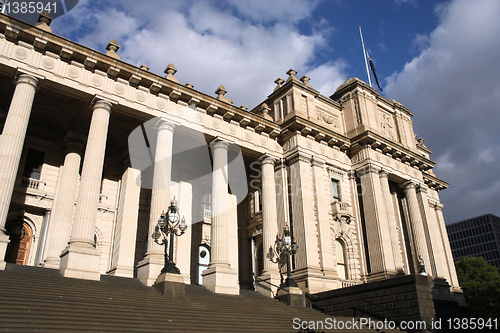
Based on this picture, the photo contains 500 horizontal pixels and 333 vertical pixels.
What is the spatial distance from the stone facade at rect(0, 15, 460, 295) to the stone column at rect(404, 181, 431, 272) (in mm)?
90

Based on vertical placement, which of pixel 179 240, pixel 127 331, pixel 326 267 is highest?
pixel 179 240

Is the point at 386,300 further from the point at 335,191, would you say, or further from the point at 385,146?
the point at 385,146

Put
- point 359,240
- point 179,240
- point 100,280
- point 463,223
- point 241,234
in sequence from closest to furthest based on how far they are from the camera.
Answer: point 100,280 → point 179,240 → point 359,240 → point 241,234 → point 463,223

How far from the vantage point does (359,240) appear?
26297mm

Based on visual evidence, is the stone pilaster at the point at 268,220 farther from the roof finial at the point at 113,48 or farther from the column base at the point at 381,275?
the roof finial at the point at 113,48

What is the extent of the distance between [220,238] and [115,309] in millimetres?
9159

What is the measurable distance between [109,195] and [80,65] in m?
8.73

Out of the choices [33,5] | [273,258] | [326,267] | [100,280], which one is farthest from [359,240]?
[33,5]

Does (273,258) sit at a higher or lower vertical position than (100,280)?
higher

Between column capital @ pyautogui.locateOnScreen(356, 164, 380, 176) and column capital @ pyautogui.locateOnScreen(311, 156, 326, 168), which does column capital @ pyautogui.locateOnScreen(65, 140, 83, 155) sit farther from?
column capital @ pyautogui.locateOnScreen(356, 164, 380, 176)

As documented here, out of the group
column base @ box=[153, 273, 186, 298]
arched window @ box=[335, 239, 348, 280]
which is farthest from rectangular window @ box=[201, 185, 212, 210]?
column base @ box=[153, 273, 186, 298]

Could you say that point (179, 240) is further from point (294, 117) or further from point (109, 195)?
point (294, 117)

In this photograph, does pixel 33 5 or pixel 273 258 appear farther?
pixel 273 258

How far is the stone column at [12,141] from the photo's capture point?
603 inches
